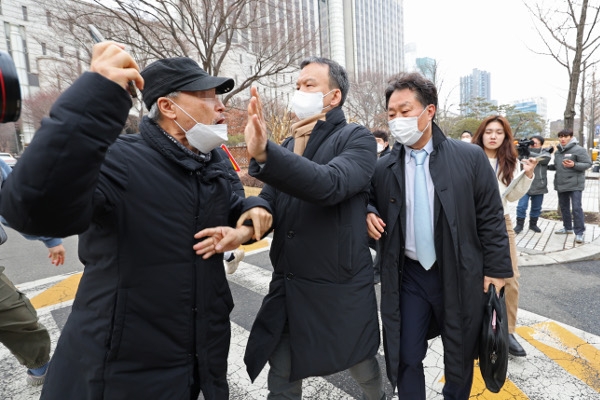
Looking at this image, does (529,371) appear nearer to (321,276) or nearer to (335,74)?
(321,276)

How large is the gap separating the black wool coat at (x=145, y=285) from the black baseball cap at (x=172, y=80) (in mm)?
148

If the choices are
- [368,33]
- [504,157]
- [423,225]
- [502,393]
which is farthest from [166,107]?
[368,33]

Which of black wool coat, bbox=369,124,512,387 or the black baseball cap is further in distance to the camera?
black wool coat, bbox=369,124,512,387

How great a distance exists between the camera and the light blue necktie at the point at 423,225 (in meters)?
2.04

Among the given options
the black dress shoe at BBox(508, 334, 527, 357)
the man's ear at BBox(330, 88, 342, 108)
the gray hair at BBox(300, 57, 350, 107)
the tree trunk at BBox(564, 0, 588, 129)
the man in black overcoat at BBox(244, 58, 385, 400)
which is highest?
the tree trunk at BBox(564, 0, 588, 129)

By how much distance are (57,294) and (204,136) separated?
168 inches

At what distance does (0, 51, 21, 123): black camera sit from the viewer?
92 cm

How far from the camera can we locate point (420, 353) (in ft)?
6.83

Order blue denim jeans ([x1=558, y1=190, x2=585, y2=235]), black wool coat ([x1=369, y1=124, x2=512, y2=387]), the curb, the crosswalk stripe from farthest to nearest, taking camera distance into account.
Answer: blue denim jeans ([x1=558, y1=190, x2=585, y2=235]), the curb, the crosswalk stripe, black wool coat ([x1=369, y1=124, x2=512, y2=387])

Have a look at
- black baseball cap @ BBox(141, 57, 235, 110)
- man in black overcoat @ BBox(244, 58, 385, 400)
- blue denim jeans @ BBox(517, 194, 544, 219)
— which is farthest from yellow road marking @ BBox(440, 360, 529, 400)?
blue denim jeans @ BBox(517, 194, 544, 219)

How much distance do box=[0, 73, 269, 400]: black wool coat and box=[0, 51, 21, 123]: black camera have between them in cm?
27

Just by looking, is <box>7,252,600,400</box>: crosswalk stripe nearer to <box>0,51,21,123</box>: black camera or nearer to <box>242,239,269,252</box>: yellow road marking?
<box>0,51,21,123</box>: black camera

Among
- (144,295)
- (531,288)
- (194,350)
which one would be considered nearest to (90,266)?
(144,295)

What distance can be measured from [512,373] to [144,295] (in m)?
2.78
